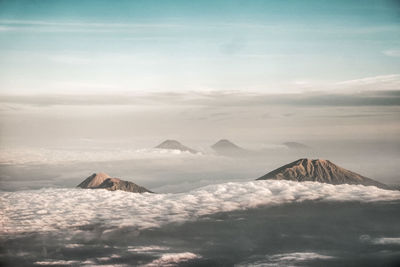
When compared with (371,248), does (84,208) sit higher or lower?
higher

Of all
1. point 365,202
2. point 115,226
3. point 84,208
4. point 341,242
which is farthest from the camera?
point 365,202

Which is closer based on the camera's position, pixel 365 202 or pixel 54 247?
pixel 54 247

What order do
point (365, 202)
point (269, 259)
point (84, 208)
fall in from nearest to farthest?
point (269, 259), point (84, 208), point (365, 202)

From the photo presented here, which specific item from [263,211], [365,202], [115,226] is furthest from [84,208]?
[365,202]

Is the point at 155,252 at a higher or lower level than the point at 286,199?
lower

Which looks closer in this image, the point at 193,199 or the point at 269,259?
the point at 269,259

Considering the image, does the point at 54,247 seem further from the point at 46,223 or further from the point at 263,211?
the point at 263,211

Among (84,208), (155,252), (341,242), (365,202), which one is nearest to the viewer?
(155,252)

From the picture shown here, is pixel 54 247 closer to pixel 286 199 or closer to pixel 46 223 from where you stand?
pixel 46 223

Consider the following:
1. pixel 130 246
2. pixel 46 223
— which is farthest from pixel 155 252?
pixel 46 223
